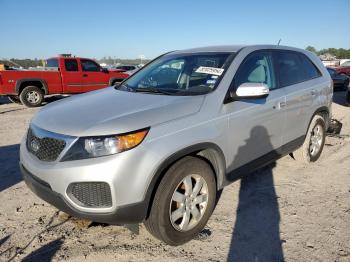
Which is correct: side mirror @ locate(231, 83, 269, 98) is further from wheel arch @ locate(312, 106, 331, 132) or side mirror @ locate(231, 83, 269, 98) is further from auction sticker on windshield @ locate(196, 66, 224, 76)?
wheel arch @ locate(312, 106, 331, 132)

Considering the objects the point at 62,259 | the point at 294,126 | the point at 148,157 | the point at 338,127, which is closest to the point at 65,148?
the point at 148,157

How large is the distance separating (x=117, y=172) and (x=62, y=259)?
3.37 feet

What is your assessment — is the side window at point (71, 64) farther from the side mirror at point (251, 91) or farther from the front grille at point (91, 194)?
the front grille at point (91, 194)

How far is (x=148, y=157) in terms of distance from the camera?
2.55 m

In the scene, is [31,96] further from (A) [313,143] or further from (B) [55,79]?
(A) [313,143]

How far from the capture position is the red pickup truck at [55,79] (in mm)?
11188

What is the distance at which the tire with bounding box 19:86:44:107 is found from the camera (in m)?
11.5

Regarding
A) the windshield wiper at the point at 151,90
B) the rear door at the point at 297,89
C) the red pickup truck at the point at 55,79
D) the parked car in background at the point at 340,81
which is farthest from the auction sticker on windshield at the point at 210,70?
the parked car in background at the point at 340,81

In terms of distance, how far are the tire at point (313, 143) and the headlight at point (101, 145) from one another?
10.7 ft

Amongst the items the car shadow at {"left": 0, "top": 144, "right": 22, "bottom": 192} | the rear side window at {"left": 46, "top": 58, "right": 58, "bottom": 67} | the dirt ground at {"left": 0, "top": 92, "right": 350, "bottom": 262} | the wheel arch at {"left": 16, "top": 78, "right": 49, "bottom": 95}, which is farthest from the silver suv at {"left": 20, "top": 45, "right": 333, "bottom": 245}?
the rear side window at {"left": 46, "top": 58, "right": 58, "bottom": 67}

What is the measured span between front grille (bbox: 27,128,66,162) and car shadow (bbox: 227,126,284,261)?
1.70m

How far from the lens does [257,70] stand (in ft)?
12.7

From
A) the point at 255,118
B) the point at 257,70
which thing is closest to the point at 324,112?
the point at 257,70

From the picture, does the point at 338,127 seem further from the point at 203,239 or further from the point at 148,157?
the point at 148,157
